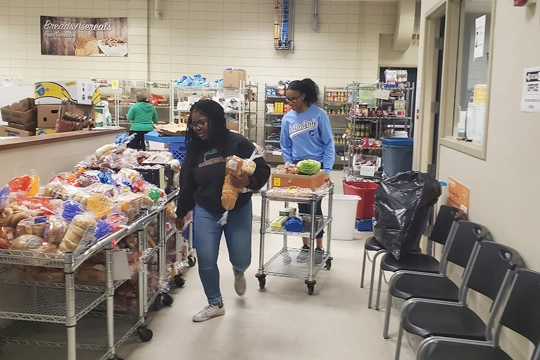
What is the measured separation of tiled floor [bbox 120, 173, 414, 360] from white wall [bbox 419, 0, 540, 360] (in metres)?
0.93

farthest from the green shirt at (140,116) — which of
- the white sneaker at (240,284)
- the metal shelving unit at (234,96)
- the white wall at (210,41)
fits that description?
the white sneaker at (240,284)

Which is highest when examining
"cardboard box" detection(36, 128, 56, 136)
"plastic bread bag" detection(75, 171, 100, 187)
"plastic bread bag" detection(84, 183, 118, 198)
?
"cardboard box" detection(36, 128, 56, 136)

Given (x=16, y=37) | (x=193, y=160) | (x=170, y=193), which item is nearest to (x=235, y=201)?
(x=193, y=160)

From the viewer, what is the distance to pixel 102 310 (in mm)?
3150

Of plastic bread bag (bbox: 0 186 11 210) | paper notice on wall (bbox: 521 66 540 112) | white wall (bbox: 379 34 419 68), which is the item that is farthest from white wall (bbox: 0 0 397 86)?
plastic bread bag (bbox: 0 186 11 210)

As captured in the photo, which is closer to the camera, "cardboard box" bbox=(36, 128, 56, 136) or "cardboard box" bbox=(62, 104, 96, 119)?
"cardboard box" bbox=(36, 128, 56, 136)

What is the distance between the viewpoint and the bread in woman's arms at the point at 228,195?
3010mm

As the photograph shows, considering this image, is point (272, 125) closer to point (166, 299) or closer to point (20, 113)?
point (20, 113)

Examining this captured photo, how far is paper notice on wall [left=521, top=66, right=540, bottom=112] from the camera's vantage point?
221cm

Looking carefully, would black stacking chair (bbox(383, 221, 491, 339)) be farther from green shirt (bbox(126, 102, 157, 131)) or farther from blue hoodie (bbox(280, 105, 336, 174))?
green shirt (bbox(126, 102, 157, 131))

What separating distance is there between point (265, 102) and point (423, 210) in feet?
26.4

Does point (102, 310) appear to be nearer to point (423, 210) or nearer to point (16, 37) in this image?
point (423, 210)

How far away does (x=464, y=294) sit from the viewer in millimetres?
2627

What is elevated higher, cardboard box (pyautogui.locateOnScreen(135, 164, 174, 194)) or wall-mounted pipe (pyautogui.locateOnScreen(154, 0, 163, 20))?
wall-mounted pipe (pyautogui.locateOnScreen(154, 0, 163, 20))
